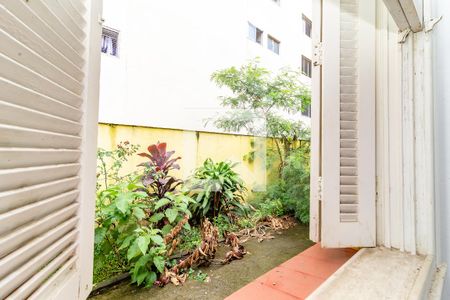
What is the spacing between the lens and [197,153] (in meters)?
2.98

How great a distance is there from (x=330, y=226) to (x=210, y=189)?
1.55m

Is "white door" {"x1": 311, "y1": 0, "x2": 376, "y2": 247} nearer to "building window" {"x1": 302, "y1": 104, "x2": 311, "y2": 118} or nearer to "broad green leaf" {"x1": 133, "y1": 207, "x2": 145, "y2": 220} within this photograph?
"broad green leaf" {"x1": 133, "y1": 207, "x2": 145, "y2": 220}

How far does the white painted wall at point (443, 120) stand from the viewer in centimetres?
112

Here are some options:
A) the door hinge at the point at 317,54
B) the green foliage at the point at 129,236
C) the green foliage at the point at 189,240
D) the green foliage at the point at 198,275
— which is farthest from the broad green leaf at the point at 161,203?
the door hinge at the point at 317,54

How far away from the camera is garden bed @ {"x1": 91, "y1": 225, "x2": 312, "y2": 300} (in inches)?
57.2

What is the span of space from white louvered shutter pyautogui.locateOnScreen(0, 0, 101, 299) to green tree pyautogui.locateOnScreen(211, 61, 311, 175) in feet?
9.19

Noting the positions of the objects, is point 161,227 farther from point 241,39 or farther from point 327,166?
point 241,39

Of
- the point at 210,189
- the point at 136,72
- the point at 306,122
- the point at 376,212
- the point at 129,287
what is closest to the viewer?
the point at 376,212

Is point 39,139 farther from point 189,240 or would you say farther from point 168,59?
point 168,59

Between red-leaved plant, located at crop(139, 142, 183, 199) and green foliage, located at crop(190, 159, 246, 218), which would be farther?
green foliage, located at crop(190, 159, 246, 218)

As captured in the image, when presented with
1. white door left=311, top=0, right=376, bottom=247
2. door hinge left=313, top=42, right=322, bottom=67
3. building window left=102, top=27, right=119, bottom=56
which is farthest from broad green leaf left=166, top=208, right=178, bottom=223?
building window left=102, top=27, right=119, bottom=56

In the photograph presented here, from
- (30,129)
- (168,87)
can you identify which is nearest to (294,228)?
(168,87)

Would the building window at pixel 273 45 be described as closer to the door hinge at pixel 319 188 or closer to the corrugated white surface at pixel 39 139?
the door hinge at pixel 319 188

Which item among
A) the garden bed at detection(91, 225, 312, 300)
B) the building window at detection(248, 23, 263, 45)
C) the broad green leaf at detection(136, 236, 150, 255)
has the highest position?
the building window at detection(248, 23, 263, 45)
